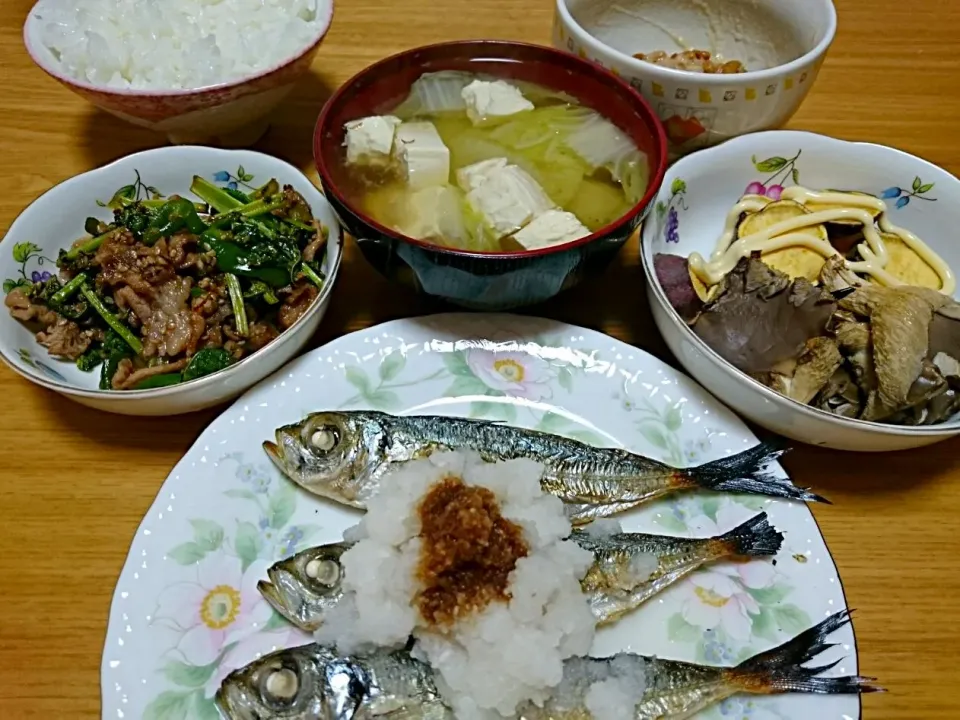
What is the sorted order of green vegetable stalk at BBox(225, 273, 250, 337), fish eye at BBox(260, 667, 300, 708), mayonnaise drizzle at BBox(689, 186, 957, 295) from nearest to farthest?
fish eye at BBox(260, 667, 300, 708) < green vegetable stalk at BBox(225, 273, 250, 337) < mayonnaise drizzle at BBox(689, 186, 957, 295)

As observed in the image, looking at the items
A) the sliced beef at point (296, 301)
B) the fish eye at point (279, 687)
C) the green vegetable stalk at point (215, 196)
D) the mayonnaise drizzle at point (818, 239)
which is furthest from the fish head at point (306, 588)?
the mayonnaise drizzle at point (818, 239)

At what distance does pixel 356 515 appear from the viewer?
4.82 feet

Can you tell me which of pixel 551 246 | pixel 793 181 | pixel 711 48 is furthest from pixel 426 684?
pixel 711 48

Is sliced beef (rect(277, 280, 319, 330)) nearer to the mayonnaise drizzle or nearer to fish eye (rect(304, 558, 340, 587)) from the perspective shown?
fish eye (rect(304, 558, 340, 587))

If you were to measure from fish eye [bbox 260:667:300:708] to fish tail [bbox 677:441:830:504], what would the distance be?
2.63ft

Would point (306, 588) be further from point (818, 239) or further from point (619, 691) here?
point (818, 239)

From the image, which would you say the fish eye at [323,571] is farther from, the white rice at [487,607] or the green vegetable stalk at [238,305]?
the green vegetable stalk at [238,305]

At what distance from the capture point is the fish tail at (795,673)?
1.25 meters

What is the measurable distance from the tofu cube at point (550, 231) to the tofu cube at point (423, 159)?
25 cm

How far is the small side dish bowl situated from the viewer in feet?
4.88

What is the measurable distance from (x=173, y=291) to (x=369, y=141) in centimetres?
54

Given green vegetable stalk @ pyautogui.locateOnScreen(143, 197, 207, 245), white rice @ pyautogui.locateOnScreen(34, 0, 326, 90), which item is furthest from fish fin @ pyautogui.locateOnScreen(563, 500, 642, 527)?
white rice @ pyautogui.locateOnScreen(34, 0, 326, 90)

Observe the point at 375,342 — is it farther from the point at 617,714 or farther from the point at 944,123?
the point at 944,123

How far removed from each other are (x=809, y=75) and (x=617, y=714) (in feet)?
4.90
